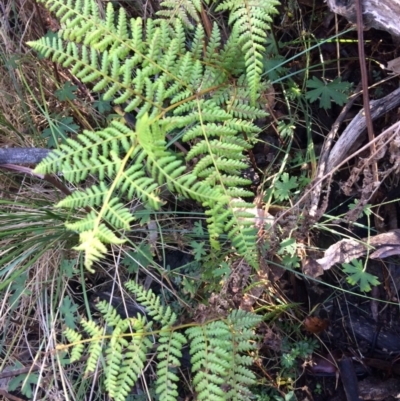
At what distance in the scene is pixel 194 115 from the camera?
1.98 m

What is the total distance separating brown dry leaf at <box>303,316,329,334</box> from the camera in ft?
8.18

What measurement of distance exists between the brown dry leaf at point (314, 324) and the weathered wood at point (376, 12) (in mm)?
Answer: 1407

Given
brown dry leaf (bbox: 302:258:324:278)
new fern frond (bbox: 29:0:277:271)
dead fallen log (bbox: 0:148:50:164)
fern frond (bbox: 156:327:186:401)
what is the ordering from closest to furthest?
new fern frond (bbox: 29:0:277:271)
fern frond (bbox: 156:327:186:401)
dead fallen log (bbox: 0:148:50:164)
brown dry leaf (bbox: 302:258:324:278)

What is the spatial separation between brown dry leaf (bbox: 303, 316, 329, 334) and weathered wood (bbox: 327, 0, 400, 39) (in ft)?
4.62

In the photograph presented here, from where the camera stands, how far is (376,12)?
7.09ft

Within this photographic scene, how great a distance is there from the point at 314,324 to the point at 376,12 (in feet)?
4.95

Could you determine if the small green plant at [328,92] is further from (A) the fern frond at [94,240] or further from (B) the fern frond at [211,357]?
(A) the fern frond at [94,240]

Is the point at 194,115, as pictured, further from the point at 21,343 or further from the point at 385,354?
the point at 21,343

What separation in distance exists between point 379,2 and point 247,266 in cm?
131

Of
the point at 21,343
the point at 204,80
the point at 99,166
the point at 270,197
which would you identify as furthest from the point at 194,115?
the point at 21,343

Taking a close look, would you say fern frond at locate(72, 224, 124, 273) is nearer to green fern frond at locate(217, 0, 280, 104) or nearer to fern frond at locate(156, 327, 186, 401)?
fern frond at locate(156, 327, 186, 401)

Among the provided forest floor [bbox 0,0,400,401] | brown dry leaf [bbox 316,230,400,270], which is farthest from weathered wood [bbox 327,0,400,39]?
brown dry leaf [bbox 316,230,400,270]

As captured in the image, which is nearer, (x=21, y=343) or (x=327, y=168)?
(x=327, y=168)

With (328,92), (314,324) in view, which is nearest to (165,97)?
(328,92)
